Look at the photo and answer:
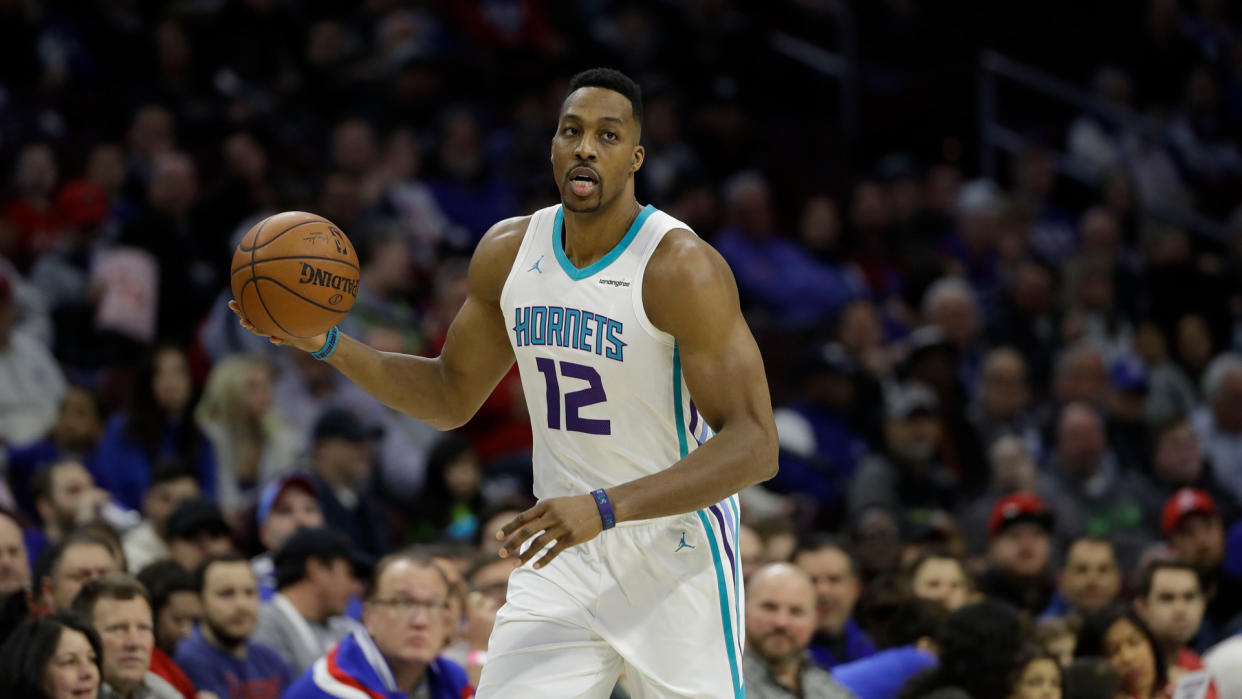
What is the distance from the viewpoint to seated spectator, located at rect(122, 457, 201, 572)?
7.80 meters

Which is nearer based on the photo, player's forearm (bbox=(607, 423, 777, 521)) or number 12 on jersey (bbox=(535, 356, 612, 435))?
player's forearm (bbox=(607, 423, 777, 521))

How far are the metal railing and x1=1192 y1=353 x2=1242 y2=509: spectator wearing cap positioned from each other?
296 cm

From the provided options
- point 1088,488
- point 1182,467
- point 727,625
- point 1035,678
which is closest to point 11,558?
point 727,625

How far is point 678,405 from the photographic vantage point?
4.38 metres

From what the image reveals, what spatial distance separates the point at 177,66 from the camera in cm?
1176

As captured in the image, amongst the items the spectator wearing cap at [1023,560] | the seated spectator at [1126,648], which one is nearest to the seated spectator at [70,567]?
the seated spectator at [1126,648]

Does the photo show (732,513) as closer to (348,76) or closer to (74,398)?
(74,398)

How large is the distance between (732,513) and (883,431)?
629 cm

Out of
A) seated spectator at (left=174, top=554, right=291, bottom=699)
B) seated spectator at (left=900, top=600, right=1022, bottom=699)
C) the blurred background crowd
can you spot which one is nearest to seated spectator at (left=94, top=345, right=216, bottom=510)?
the blurred background crowd

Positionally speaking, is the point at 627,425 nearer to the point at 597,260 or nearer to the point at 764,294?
the point at 597,260

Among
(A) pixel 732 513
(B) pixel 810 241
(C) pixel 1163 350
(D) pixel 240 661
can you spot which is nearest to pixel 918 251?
(B) pixel 810 241

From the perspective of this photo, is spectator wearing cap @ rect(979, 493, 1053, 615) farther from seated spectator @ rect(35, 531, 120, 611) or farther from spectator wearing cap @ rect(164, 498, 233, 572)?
seated spectator @ rect(35, 531, 120, 611)

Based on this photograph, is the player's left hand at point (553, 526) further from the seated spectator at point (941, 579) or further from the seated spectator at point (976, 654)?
the seated spectator at point (941, 579)

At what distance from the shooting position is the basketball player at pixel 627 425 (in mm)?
4215
